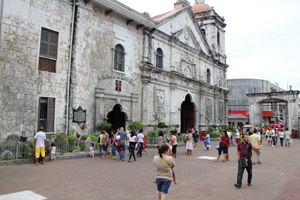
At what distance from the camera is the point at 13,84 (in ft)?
38.9

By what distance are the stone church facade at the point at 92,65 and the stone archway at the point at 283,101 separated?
53.4ft

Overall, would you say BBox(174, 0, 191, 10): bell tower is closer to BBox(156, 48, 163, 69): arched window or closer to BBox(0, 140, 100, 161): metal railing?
BBox(156, 48, 163, 69): arched window

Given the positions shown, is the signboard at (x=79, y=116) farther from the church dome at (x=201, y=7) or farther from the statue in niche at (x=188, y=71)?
the church dome at (x=201, y=7)

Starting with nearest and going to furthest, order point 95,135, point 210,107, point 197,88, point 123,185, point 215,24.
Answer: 1. point 123,185
2. point 95,135
3. point 197,88
4. point 210,107
5. point 215,24

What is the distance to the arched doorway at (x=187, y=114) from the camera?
2694 centimetres

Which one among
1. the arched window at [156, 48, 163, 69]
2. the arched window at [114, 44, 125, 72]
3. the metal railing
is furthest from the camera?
the arched window at [156, 48, 163, 69]

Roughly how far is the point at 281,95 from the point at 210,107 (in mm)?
14682

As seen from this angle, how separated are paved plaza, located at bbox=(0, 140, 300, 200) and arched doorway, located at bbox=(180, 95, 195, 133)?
54.6ft

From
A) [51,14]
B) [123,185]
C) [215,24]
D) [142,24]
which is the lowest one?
[123,185]

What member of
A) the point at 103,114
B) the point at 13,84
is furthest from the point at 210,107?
the point at 13,84

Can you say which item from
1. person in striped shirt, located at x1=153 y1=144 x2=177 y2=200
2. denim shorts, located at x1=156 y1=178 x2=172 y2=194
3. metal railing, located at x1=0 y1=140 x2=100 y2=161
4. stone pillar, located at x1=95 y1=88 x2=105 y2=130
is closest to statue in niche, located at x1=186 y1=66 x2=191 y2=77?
stone pillar, located at x1=95 y1=88 x2=105 y2=130

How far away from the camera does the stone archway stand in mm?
35094

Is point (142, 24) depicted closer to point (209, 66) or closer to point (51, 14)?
point (51, 14)

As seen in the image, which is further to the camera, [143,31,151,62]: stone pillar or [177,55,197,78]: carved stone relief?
[177,55,197,78]: carved stone relief
